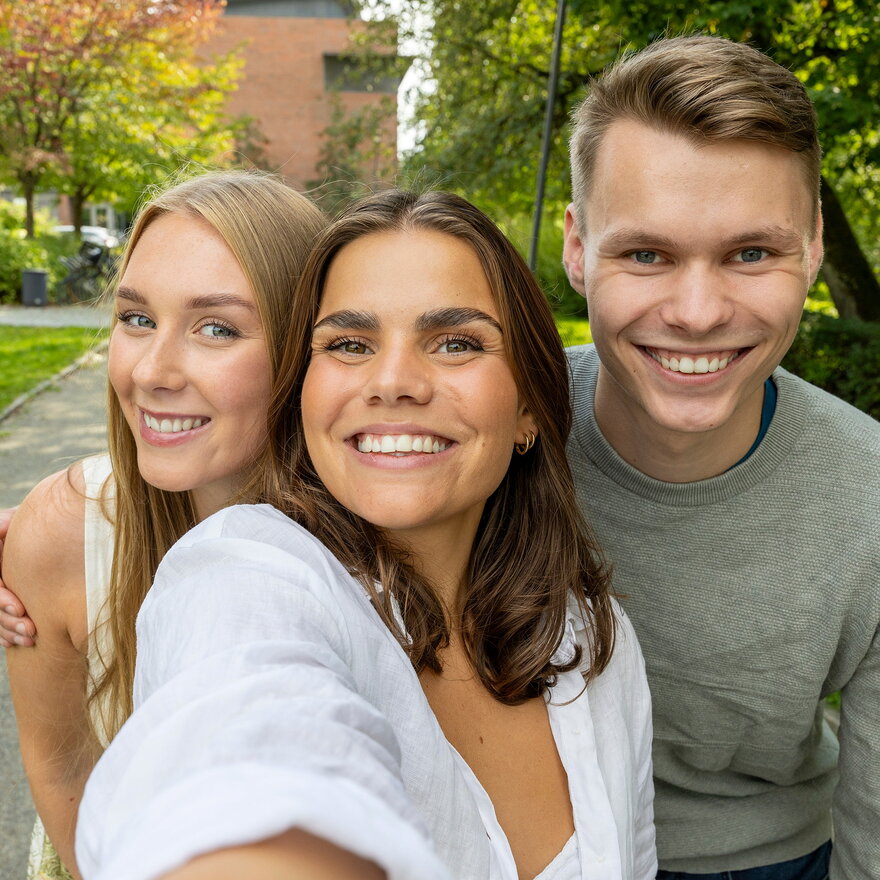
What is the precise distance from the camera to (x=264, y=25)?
31953mm

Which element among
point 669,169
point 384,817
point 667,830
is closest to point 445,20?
point 669,169

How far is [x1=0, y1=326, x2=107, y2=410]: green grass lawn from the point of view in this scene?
10.3 meters

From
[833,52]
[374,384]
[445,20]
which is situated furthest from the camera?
[445,20]

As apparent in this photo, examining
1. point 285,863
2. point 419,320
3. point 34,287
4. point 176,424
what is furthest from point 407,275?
point 34,287

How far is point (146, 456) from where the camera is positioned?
215 centimetres

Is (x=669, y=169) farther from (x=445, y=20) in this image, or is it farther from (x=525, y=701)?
(x=445, y=20)

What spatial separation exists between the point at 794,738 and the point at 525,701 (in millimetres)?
860

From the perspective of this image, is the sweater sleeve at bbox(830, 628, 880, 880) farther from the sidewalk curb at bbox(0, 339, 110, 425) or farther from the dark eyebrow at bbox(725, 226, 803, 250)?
the sidewalk curb at bbox(0, 339, 110, 425)

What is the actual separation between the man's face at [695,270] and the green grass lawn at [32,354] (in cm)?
851

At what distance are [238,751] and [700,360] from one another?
160cm

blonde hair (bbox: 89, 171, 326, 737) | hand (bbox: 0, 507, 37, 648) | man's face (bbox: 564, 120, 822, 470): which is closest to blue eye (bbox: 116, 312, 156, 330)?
blonde hair (bbox: 89, 171, 326, 737)

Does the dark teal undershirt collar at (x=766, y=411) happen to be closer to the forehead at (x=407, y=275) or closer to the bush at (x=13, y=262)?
the forehead at (x=407, y=275)

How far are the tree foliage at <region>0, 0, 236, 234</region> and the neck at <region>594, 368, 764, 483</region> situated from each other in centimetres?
1697

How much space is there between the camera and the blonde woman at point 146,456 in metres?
2.08
